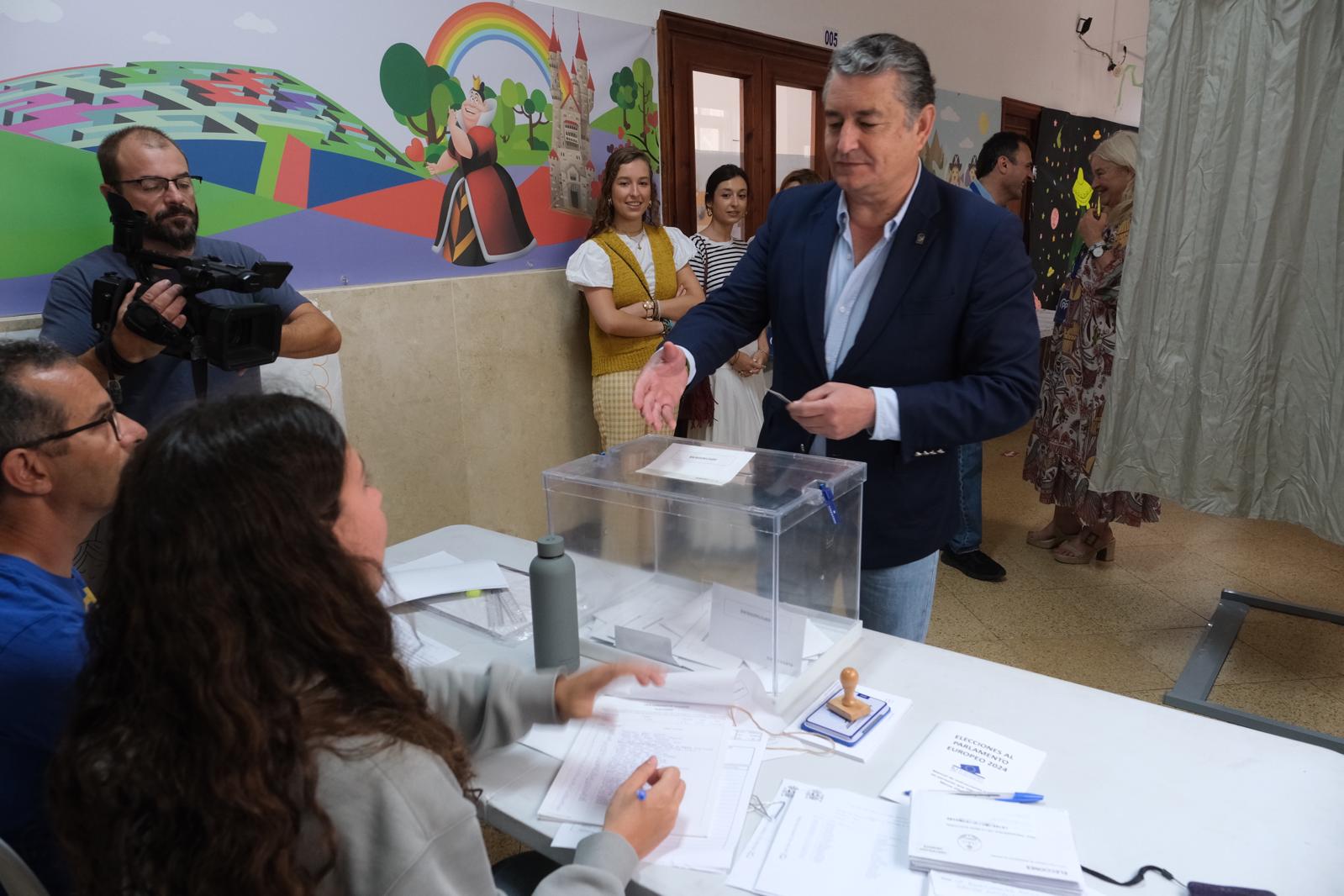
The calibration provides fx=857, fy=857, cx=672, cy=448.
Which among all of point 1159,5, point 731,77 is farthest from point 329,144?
point 1159,5

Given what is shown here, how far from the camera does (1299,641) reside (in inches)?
114

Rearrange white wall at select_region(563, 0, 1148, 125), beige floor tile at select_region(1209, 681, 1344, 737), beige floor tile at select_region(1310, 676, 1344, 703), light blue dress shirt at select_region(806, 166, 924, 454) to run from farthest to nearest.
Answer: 1. white wall at select_region(563, 0, 1148, 125)
2. beige floor tile at select_region(1310, 676, 1344, 703)
3. beige floor tile at select_region(1209, 681, 1344, 737)
4. light blue dress shirt at select_region(806, 166, 924, 454)

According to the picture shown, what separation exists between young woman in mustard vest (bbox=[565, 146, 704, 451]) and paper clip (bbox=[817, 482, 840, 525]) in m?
1.86

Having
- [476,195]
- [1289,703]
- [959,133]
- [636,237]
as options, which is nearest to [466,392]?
[476,195]

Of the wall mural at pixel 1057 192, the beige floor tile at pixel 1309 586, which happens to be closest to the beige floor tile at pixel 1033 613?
the beige floor tile at pixel 1309 586

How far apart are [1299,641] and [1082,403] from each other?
3.50 ft

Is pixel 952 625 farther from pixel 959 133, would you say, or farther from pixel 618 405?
pixel 959 133

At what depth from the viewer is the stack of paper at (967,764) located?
103cm

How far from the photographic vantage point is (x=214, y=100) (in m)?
2.26

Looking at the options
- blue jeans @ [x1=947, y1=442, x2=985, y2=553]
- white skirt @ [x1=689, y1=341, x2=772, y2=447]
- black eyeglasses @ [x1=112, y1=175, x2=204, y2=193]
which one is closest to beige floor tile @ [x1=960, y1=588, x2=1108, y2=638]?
blue jeans @ [x1=947, y1=442, x2=985, y2=553]

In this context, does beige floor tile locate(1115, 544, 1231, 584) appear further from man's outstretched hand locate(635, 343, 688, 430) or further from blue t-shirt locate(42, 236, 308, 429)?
blue t-shirt locate(42, 236, 308, 429)

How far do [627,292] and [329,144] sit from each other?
1.12 meters

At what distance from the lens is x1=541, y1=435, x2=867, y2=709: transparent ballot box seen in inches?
47.8

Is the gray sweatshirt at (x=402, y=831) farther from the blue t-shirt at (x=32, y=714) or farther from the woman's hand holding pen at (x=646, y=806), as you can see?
the blue t-shirt at (x=32, y=714)
